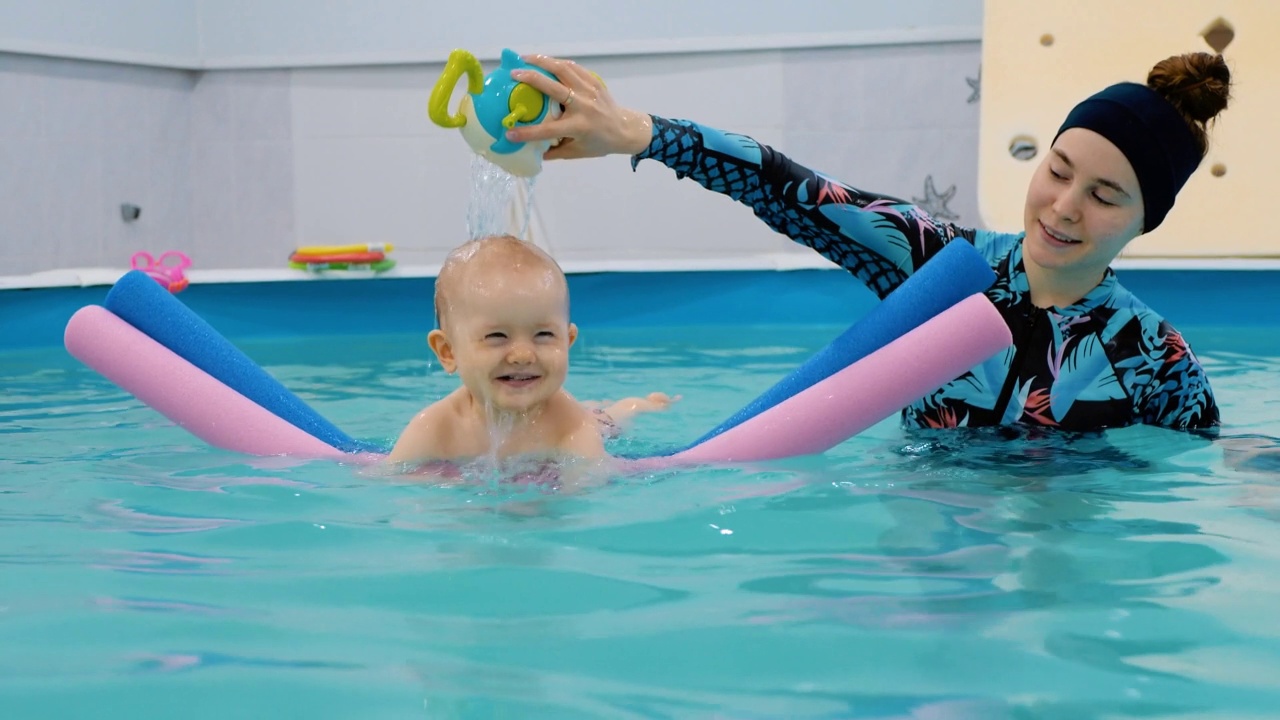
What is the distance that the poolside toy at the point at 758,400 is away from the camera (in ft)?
8.04

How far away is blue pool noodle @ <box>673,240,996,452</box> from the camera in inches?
98.6

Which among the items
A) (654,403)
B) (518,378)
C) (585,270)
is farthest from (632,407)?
(585,270)

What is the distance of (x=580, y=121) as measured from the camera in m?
2.36

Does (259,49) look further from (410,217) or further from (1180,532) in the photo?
(1180,532)

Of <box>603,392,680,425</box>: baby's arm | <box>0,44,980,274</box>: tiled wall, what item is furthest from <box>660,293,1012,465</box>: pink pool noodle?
<box>0,44,980,274</box>: tiled wall

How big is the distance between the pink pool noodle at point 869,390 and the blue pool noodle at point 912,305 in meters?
0.04

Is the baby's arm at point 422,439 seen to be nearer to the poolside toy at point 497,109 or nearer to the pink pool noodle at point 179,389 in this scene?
the pink pool noodle at point 179,389

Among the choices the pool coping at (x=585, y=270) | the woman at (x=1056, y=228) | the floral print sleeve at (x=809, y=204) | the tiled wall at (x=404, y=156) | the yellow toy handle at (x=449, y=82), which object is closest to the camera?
the yellow toy handle at (x=449, y=82)

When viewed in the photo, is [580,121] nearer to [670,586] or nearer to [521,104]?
[521,104]

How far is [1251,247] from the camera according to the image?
18.6 feet

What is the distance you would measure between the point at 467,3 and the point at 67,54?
218 cm

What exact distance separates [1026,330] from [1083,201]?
0.33m

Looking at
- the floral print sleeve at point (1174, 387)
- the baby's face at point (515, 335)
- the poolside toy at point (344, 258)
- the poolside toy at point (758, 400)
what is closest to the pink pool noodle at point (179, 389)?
the poolside toy at point (758, 400)

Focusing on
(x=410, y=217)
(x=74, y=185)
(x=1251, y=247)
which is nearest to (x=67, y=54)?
(x=74, y=185)
